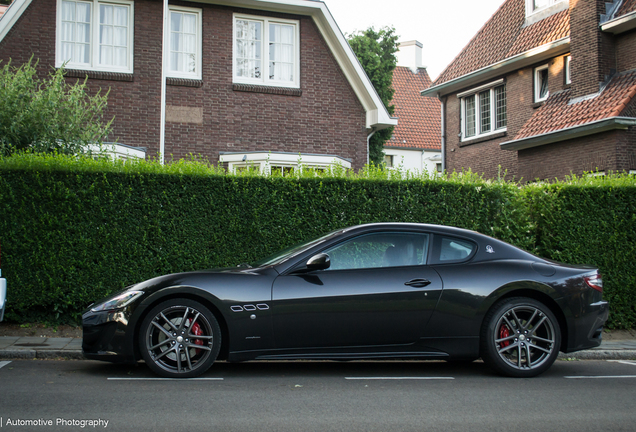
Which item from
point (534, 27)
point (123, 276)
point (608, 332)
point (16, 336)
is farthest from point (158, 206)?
point (534, 27)

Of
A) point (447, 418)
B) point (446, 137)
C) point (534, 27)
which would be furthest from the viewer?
point (446, 137)

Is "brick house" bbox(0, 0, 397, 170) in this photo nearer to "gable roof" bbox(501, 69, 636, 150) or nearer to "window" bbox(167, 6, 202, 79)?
"window" bbox(167, 6, 202, 79)

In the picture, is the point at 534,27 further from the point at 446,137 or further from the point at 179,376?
the point at 179,376

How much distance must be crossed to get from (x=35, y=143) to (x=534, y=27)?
673 inches

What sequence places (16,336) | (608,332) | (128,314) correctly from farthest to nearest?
(608,332), (16,336), (128,314)

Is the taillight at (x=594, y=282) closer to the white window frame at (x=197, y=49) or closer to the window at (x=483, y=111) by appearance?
the white window frame at (x=197, y=49)

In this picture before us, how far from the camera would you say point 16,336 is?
8305mm

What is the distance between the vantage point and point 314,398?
17.4 feet

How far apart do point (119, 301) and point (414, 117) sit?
34428mm

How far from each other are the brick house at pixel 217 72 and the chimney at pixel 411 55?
1144 inches

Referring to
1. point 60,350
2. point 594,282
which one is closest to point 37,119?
point 60,350

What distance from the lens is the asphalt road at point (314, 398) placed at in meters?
4.52

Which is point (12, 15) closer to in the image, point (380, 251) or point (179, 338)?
point (179, 338)

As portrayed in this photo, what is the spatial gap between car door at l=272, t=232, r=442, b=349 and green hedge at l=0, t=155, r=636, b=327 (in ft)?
10.5
